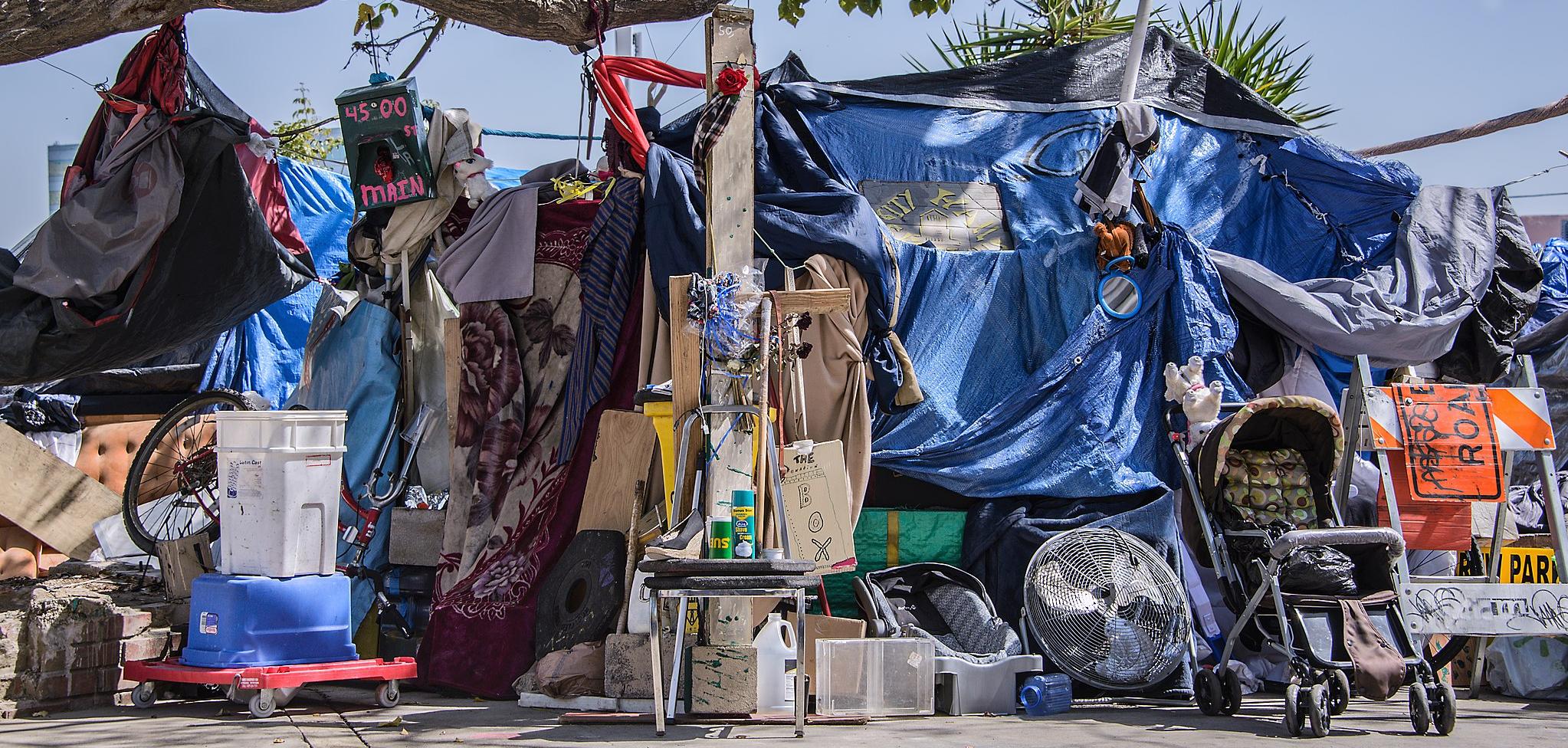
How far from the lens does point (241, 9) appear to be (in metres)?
5.46

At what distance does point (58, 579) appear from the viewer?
280 inches

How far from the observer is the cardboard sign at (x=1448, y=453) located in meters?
6.37

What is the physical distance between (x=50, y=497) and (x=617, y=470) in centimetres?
480

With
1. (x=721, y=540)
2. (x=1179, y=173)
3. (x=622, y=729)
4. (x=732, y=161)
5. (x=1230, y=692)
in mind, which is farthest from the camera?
(x=1179, y=173)

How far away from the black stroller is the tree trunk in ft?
10.6

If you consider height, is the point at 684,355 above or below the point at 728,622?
above

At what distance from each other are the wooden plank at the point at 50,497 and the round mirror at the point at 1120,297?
6.86 meters

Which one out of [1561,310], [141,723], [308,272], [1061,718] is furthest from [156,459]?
[1561,310]

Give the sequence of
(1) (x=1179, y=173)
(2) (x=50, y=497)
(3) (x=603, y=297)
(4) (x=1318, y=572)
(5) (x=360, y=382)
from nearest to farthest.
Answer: (4) (x=1318, y=572) → (3) (x=603, y=297) → (5) (x=360, y=382) → (1) (x=1179, y=173) → (2) (x=50, y=497)

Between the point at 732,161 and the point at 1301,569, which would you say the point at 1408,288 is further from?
the point at 732,161

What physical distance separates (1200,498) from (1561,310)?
393 centimetres

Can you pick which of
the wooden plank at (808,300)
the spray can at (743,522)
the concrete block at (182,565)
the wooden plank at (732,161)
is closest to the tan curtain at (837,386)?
the wooden plank at (732,161)

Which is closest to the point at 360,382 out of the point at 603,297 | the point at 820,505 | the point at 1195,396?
the point at 603,297

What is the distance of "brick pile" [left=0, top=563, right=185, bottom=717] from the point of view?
18.3 feet
